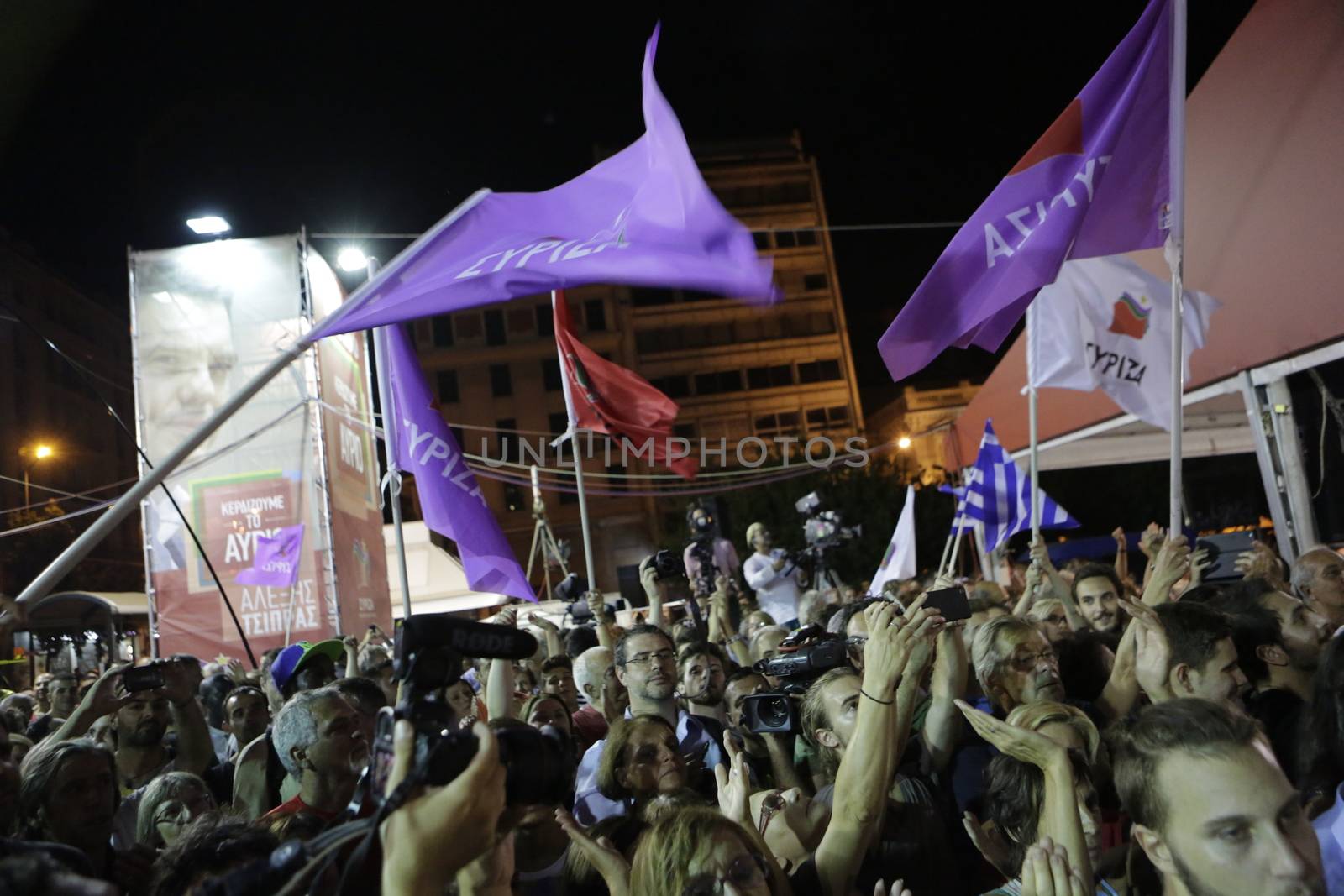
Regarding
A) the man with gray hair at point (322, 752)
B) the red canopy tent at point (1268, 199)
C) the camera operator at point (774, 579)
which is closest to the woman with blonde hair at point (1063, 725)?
the man with gray hair at point (322, 752)

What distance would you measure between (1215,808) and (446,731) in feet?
5.01

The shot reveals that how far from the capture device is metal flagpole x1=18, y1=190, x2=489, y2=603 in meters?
3.69

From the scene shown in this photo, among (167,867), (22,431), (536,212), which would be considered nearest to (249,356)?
(536,212)

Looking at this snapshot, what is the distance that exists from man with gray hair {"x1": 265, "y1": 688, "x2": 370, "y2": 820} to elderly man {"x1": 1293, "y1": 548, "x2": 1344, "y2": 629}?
4286 mm

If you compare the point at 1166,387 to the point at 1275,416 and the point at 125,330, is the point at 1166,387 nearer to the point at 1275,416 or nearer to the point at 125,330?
the point at 1275,416

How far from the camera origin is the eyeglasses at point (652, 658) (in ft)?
16.9

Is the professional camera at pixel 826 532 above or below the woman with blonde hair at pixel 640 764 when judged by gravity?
above

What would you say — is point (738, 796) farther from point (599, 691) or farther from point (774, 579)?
point (774, 579)

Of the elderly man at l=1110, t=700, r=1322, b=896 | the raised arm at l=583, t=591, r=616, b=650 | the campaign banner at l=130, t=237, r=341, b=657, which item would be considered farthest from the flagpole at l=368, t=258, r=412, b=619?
the campaign banner at l=130, t=237, r=341, b=657

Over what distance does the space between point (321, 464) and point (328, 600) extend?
6.41ft

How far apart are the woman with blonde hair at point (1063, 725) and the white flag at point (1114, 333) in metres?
5.85

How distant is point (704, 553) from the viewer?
1012 centimetres

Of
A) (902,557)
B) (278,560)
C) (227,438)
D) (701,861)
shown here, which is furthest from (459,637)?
(227,438)

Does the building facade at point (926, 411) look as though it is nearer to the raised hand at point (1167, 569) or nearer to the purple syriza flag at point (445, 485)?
the purple syriza flag at point (445, 485)
